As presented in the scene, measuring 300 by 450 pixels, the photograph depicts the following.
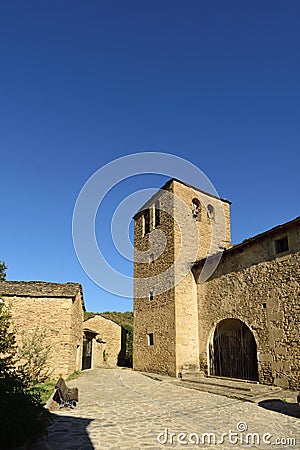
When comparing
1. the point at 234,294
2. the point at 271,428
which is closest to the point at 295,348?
the point at 234,294

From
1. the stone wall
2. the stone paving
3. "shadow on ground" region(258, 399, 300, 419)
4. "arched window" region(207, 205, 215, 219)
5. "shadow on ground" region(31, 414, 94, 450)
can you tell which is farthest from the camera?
the stone wall

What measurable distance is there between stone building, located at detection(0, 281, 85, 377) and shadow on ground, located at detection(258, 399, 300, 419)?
742cm

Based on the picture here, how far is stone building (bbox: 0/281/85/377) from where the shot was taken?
12.8m

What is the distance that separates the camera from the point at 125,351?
23.6m

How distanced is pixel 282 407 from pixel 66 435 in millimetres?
5211

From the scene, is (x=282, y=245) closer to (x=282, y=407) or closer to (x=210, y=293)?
(x=210, y=293)

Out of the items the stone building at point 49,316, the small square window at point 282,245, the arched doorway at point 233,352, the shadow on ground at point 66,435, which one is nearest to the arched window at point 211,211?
the arched doorway at point 233,352

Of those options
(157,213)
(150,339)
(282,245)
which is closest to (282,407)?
(282,245)

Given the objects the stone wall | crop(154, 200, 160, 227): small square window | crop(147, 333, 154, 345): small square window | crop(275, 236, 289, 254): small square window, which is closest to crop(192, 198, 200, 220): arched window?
crop(154, 200, 160, 227): small square window

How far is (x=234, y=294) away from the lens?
12.9 meters

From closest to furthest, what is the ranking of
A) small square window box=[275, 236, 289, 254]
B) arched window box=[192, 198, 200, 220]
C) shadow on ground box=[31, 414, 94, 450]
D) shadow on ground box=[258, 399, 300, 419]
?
shadow on ground box=[31, 414, 94, 450]
shadow on ground box=[258, 399, 300, 419]
small square window box=[275, 236, 289, 254]
arched window box=[192, 198, 200, 220]

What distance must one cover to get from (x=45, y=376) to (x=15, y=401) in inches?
337

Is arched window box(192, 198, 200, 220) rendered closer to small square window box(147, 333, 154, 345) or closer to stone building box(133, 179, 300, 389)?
stone building box(133, 179, 300, 389)

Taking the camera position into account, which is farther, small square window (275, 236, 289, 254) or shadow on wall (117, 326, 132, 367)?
shadow on wall (117, 326, 132, 367)
